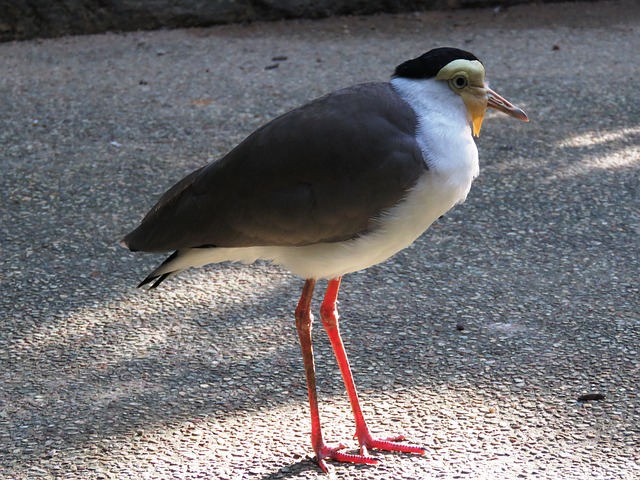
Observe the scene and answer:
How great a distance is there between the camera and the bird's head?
3.11 m

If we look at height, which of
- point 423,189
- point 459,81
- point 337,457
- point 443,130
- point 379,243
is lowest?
point 337,457

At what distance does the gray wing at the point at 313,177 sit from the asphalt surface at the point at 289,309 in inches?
27.6

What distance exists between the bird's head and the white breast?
0.08 ft

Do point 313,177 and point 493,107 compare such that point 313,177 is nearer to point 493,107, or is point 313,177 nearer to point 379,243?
point 379,243

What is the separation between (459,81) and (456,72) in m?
0.04

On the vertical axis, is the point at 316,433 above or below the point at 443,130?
below

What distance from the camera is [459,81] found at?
3.13m

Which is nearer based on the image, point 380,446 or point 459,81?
point 459,81

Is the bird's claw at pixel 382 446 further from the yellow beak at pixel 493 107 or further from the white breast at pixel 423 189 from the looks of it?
the yellow beak at pixel 493 107

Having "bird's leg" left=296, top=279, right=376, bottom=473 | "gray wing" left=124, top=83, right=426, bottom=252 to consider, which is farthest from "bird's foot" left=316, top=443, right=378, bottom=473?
"gray wing" left=124, top=83, right=426, bottom=252

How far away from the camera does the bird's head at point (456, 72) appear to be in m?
3.11

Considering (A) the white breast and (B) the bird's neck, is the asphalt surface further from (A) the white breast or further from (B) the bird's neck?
(B) the bird's neck

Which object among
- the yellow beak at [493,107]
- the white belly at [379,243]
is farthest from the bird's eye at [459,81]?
the white belly at [379,243]

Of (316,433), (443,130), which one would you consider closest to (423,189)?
(443,130)
